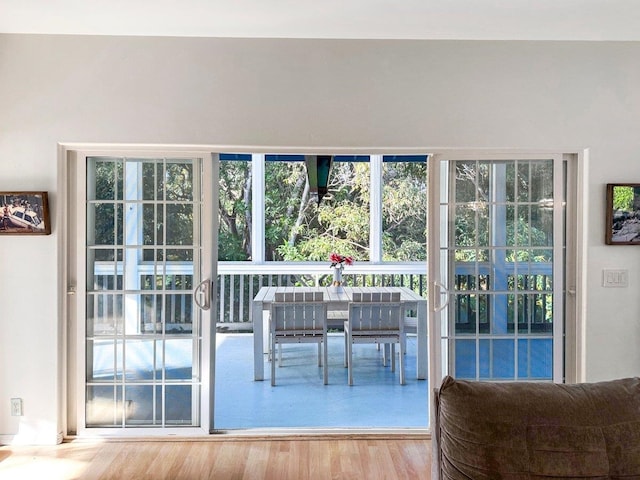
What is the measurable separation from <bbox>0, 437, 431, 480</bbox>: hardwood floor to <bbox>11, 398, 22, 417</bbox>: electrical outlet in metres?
0.20

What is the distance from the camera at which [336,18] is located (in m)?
2.62

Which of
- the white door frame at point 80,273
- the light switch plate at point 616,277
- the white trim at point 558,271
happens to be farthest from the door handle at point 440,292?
the white door frame at point 80,273

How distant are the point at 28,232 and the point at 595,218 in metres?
3.56

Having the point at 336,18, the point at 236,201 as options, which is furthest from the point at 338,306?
the point at 236,201

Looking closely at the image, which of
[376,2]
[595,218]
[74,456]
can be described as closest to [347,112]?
[376,2]

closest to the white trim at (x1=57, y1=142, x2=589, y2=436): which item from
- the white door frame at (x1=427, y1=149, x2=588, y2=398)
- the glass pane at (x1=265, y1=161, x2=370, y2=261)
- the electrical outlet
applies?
the white door frame at (x1=427, y1=149, x2=588, y2=398)

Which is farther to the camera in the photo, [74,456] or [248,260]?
[248,260]

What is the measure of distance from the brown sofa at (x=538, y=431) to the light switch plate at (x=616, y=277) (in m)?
1.64

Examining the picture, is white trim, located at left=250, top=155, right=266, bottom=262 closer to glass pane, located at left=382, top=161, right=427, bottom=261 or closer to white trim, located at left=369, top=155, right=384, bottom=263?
white trim, located at left=369, top=155, right=384, bottom=263

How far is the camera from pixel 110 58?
287cm

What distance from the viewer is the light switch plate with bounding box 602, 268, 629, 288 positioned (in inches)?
115

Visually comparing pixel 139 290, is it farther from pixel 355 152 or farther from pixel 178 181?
pixel 355 152

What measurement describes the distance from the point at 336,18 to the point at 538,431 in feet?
7.51

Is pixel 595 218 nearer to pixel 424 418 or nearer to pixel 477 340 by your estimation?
pixel 477 340
